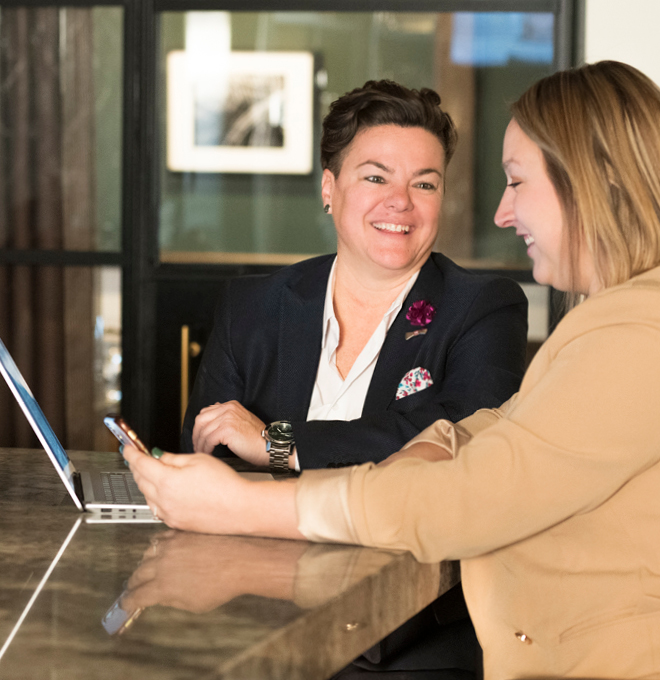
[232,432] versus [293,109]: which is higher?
[293,109]

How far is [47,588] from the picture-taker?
963mm

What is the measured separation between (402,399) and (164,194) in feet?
6.95

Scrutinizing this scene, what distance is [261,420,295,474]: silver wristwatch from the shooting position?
5.36ft

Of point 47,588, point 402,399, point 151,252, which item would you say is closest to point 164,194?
point 151,252

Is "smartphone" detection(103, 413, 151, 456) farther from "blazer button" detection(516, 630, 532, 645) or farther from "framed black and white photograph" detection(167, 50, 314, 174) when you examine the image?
"framed black and white photograph" detection(167, 50, 314, 174)

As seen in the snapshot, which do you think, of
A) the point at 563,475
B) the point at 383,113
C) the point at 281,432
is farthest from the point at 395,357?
the point at 563,475

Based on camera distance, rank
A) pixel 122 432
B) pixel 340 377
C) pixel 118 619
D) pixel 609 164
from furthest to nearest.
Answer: pixel 340 377
pixel 122 432
pixel 609 164
pixel 118 619

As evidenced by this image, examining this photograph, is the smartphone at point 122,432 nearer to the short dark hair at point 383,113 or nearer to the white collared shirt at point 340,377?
the white collared shirt at point 340,377

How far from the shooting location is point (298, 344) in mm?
2023

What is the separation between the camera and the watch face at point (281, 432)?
1648 mm

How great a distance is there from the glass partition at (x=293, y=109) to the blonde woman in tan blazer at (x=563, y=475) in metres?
2.43

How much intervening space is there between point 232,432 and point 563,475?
84cm

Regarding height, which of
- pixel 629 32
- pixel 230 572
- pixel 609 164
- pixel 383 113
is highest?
pixel 629 32

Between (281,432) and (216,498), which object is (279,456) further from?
(216,498)
